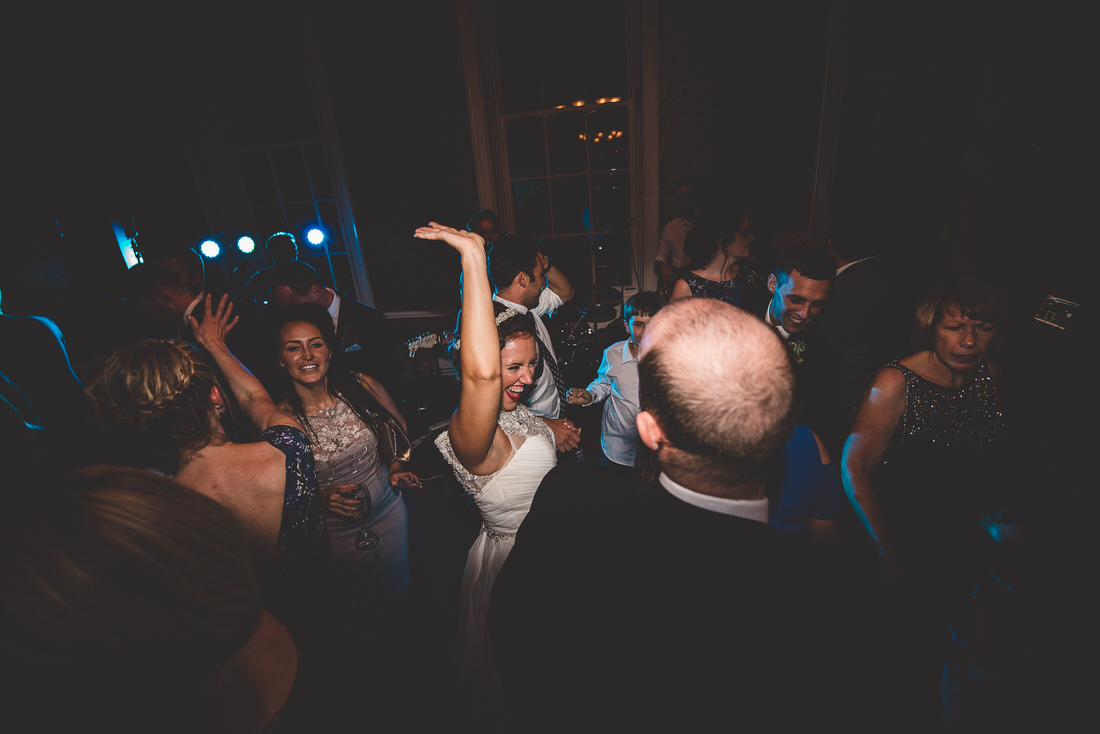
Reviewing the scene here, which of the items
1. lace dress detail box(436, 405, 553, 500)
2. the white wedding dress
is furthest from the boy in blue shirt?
the white wedding dress

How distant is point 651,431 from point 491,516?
3.00 feet

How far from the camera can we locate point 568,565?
827 mm

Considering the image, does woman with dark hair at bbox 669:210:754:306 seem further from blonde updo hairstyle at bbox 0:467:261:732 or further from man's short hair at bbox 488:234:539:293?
blonde updo hairstyle at bbox 0:467:261:732

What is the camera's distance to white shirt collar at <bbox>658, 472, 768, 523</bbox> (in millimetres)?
812

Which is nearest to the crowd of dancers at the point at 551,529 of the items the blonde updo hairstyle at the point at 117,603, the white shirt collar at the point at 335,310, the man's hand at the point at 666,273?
the blonde updo hairstyle at the point at 117,603

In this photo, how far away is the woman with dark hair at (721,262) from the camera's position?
297cm

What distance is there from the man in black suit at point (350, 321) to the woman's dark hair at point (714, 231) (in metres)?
2.69

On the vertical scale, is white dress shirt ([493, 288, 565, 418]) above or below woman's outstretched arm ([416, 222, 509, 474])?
below

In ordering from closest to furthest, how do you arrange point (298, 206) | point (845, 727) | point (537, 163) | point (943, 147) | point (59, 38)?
point (845, 727) → point (59, 38) → point (943, 147) → point (537, 163) → point (298, 206)

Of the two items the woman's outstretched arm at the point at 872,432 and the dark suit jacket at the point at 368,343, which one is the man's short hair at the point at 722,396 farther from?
the dark suit jacket at the point at 368,343

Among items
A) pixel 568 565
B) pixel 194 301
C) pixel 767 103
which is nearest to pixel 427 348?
pixel 194 301

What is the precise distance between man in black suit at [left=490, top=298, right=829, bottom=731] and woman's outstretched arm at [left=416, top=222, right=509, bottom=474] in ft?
1.20

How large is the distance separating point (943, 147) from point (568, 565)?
5.97 m

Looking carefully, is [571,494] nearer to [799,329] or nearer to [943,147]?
[799,329]
